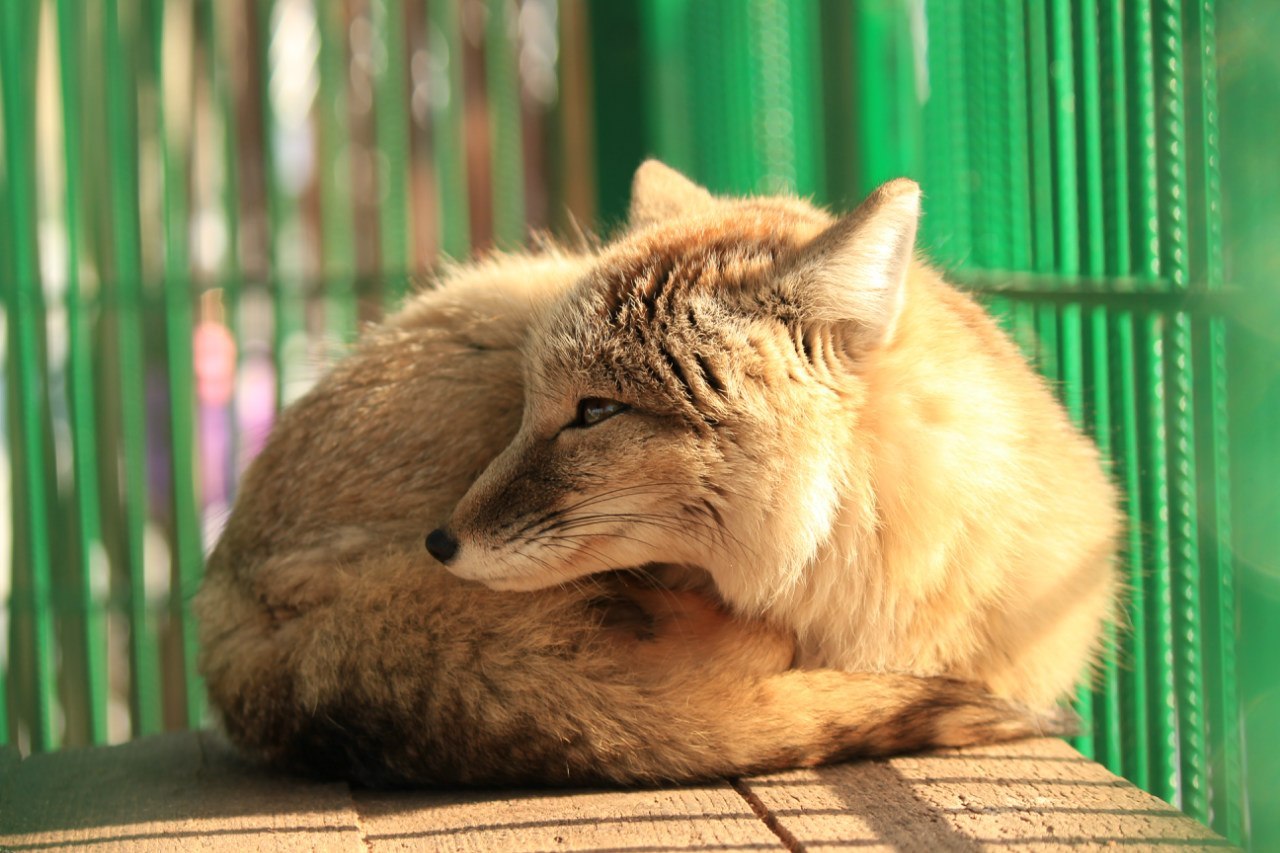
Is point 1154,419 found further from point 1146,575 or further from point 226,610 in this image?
point 226,610

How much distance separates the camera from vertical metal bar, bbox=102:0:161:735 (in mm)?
4621

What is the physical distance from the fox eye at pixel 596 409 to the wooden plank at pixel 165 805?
0.86m

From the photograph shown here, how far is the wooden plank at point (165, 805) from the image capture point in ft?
7.00

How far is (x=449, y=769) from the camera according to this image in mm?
2309

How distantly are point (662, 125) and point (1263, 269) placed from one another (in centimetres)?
410

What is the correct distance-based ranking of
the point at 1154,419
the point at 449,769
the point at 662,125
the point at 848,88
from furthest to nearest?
the point at 662,125, the point at 848,88, the point at 1154,419, the point at 449,769

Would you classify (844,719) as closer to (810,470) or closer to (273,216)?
(810,470)

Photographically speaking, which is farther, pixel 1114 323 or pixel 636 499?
pixel 1114 323

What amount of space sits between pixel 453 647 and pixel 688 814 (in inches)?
21.0

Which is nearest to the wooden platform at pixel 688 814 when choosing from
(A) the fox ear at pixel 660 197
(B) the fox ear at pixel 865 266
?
(B) the fox ear at pixel 865 266

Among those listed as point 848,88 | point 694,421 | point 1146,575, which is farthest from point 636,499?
point 848,88

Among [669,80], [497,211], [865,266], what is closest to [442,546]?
[865,266]

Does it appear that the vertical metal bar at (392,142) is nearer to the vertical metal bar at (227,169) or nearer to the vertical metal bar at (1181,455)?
the vertical metal bar at (227,169)

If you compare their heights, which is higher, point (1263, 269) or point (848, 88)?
point (848, 88)
